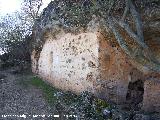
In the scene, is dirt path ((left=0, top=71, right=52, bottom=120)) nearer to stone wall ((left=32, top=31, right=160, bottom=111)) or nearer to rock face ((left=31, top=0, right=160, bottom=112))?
rock face ((left=31, top=0, right=160, bottom=112))

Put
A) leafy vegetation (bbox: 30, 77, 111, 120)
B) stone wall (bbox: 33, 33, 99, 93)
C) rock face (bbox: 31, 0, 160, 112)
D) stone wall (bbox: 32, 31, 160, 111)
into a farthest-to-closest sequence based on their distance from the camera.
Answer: stone wall (bbox: 33, 33, 99, 93) < stone wall (bbox: 32, 31, 160, 111) < rock face (bbox: 31, 0, 160, 112) < leafy vegetation (bbox: 30, 77, 111, 120)

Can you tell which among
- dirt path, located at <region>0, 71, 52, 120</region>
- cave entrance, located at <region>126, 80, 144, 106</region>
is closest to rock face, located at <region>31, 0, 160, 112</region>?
cave entrance, located at <region>126, 80, 144, 106</region>

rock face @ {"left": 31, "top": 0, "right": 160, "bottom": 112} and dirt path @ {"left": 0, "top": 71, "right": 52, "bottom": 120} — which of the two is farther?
dirt path @ {"left": 0, "top": 71, "right": 52, "bottom": 120}

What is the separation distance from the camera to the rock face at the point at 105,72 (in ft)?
45.6

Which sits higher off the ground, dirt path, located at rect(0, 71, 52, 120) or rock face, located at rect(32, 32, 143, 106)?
rock face, located at rect(32, 32, 143, 106)

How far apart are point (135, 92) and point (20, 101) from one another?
4.58 m

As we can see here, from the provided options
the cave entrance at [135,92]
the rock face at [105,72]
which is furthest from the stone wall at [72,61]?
the cave entrance at [135,92]

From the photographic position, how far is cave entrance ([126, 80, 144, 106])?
14461 mm

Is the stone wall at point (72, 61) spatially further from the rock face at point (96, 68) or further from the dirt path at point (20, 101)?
the dirt path at point (20, 101)

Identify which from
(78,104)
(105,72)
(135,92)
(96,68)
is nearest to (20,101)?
(78,104)

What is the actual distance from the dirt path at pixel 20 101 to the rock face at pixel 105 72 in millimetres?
1300

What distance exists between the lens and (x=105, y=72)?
47.5ft

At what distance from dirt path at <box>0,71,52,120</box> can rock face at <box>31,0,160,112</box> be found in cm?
130

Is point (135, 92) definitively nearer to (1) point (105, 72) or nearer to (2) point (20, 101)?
(1) point (105, 72)
